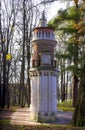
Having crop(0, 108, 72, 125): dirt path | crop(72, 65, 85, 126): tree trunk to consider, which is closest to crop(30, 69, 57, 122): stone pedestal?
crop(0, 108, 72, 125): dirt path

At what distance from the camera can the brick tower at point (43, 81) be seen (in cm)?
1793

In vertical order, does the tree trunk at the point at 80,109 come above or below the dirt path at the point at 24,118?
above

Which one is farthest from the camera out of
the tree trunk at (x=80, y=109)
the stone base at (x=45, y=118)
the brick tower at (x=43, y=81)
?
the brick tower at (x=43, y=81)

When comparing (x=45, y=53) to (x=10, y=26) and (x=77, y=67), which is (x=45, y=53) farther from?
(x=10, y=26)

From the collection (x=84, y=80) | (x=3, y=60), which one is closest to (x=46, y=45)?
(x=84, y=80)

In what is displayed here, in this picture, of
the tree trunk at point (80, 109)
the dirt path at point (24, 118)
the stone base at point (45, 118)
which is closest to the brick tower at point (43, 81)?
the stone base at point (45, 118)

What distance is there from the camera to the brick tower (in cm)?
1793

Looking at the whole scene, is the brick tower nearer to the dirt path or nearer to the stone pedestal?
the stone pedestal

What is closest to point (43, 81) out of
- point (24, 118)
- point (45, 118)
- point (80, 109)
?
point (45, 118)

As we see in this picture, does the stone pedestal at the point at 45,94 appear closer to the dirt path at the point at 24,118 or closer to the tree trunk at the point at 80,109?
the dirt path at the point at 24,118

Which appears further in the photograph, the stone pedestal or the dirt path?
the stone pedestal

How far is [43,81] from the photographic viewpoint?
18016mm

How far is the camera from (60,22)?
26234 mm

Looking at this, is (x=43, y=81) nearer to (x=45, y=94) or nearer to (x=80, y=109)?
(x=45, y=94)
